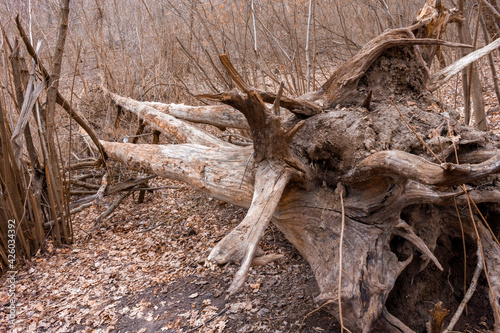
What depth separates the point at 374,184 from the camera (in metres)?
2.36

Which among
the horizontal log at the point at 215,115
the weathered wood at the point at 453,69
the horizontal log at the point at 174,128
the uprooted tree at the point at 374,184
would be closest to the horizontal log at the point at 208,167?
the uprooted tree at the point at 374,184

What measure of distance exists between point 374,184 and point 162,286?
223 cm

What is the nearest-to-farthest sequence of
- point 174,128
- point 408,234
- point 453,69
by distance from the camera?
1. point 408,234
2. point 453,69
3. point 174,128

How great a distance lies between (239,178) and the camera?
9.45 ft

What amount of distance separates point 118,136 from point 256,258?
5.12 m

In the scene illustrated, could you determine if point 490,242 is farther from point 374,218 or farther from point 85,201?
point 85,201

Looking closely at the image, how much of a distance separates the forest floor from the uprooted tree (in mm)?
300

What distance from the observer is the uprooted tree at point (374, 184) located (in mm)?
2045

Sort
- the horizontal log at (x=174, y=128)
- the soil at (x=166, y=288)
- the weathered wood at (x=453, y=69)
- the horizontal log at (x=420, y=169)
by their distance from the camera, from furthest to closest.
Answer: the horizontal log at (x=174, y=128) < the weathered wood at (x=453, y=69) < the soil at (x=166, y=288) < the horizontal log at (x=420, y=169)

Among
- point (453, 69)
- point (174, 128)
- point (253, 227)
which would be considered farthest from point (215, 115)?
point (453, 69)

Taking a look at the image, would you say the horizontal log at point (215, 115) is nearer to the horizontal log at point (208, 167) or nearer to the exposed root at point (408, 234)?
the horizontal log at point (208, 167)

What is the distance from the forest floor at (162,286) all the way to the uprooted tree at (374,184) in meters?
0.30

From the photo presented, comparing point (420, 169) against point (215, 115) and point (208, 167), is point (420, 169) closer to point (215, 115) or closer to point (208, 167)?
point (208, 167)

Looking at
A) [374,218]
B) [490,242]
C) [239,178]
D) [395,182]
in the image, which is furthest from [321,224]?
[490,242]
